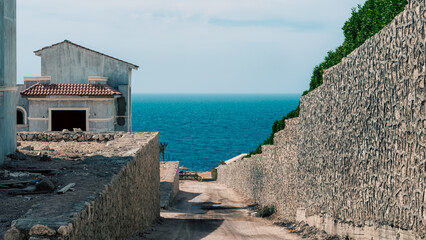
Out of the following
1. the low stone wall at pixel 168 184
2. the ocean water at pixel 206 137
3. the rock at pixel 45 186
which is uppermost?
the rock at pixel 45 186

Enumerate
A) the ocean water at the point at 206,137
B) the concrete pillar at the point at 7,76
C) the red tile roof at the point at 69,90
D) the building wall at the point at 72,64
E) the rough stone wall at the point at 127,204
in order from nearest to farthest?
the rough stone wall at the point at 127,204
the concrete pillar at the point at 7,76
the red tile roof at the point at 69,90
the building wall at the point at 72,64
the ocean water at the point at 206,137

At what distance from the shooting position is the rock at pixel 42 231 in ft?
19.4

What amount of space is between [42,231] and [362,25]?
15.9 metres

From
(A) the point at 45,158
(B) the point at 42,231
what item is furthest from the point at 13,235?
(A) the point at 45,158

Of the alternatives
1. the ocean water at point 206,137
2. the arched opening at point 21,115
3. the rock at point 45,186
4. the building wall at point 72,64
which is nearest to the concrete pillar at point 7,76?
the rock at point 45,186

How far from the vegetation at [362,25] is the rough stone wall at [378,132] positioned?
6.23 metres

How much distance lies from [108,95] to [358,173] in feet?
74.4

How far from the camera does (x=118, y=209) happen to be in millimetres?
9695

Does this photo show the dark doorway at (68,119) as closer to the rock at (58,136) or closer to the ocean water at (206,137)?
the rock at (58,136)

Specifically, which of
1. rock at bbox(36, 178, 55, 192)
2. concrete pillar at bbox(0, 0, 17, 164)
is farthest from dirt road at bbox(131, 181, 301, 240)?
concrete pillar at bbox(0, 0, 17, 164)

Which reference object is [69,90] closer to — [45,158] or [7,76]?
[7,76]

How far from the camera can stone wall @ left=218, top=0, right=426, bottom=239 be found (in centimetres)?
762

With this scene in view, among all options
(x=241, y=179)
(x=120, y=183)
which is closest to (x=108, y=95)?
(x=241, y=179)

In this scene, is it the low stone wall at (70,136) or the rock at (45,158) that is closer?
the rock at (45,158)
